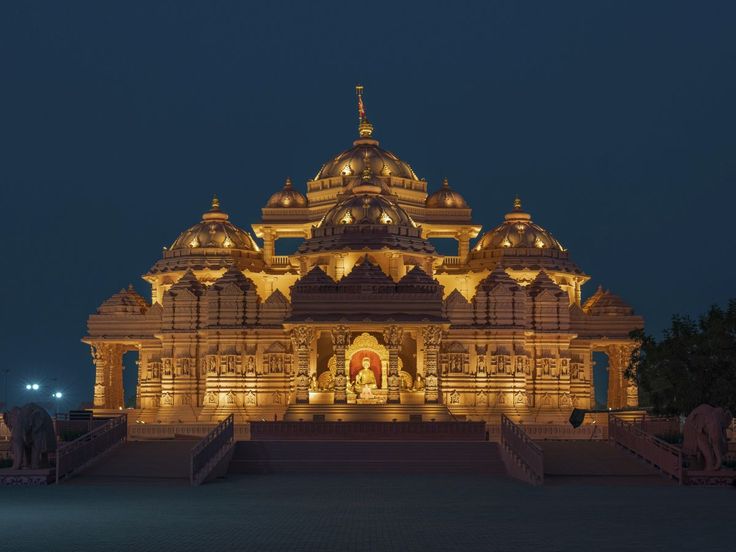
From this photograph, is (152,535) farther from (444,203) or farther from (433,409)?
(444,203)

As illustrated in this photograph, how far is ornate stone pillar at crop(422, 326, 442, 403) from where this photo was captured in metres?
63.8

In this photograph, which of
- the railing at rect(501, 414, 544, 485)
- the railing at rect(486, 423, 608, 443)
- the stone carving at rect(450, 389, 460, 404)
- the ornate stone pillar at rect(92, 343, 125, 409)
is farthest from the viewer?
the ornate stone pillar at rect(92, 343, 125, 409)

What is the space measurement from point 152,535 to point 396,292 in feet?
125

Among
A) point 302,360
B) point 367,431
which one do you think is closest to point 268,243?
point 302,360

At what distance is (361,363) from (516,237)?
15169 millimetres

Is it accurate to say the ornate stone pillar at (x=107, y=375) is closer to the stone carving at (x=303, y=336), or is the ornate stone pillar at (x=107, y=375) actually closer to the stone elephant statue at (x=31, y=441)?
the stone carving at (x=303, y=336)

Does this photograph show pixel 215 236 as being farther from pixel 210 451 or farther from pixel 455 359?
pixel 210 451

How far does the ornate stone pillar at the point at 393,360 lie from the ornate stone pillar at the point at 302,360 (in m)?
3.49

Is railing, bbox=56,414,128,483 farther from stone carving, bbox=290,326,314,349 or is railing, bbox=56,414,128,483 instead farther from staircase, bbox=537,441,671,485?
stone carving, bbox=290,326,314,349

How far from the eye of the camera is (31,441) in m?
40.7

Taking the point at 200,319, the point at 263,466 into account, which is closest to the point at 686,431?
the point at 263,466

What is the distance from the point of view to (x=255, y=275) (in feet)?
250

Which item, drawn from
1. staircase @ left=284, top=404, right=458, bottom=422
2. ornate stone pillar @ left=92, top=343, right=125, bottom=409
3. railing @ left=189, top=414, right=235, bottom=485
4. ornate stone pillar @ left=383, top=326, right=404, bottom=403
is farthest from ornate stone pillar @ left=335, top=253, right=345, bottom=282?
railing @ left=189, top=414, right=235, bottom=485

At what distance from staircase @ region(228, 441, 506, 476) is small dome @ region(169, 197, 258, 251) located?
3178 cm
